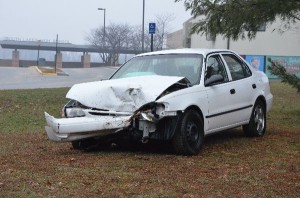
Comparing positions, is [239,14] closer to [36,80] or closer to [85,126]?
[85,126]

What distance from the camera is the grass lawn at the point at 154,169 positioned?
4.97m

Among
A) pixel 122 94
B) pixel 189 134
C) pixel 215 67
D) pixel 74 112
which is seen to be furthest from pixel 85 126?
pixel 215 67

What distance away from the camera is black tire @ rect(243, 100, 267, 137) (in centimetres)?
875

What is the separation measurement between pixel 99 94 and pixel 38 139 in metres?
2.31

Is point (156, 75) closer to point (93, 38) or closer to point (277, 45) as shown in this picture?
point (277, 45)

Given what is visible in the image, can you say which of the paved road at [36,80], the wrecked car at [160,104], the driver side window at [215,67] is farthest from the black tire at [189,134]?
the paved road at [36,80]

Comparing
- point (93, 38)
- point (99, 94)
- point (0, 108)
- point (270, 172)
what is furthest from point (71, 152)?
point (93, 38)

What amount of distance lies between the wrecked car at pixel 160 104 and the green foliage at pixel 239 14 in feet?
10.1

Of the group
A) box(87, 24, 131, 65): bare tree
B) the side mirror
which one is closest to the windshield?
the side mirror

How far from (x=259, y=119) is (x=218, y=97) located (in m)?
1.66

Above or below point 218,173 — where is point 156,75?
above

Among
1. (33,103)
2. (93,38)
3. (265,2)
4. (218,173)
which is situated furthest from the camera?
(93,38)

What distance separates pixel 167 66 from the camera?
310 inches

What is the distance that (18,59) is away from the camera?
255ft
